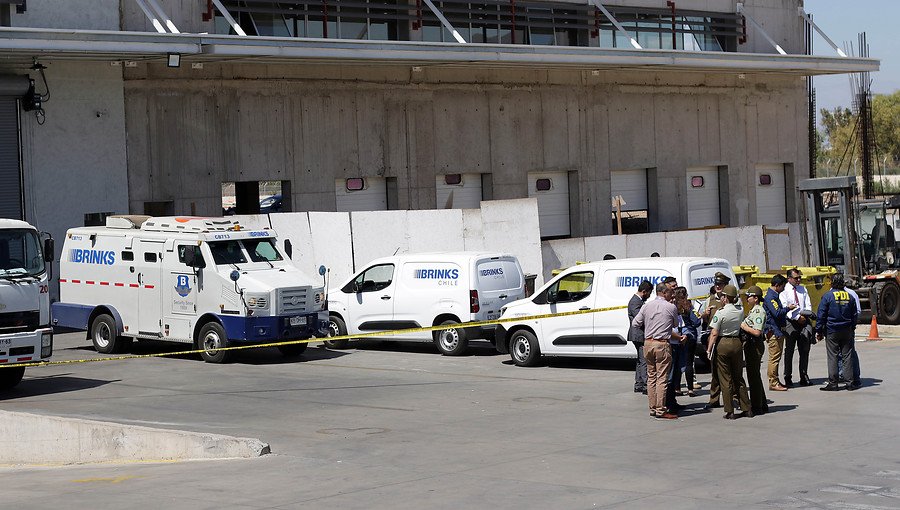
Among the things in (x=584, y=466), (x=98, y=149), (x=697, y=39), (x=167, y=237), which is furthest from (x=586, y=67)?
(x=584, y=466)

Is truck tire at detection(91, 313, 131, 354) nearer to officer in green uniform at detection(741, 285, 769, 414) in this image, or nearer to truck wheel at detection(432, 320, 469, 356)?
truck wheel at detection(432, 320, 469, 356)

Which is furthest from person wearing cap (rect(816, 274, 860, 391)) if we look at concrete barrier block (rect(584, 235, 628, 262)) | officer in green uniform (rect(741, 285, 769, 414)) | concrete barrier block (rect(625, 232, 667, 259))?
concrete barrier block (rect(625, 232, 667, 259))

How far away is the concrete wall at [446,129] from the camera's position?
98.1ft

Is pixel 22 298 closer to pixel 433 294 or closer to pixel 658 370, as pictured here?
pixel 433 294

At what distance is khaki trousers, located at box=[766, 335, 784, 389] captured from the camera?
1736cm

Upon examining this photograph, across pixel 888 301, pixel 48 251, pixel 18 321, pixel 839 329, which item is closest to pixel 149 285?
pixel 48 251

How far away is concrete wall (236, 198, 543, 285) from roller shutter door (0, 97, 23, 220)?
5.07m

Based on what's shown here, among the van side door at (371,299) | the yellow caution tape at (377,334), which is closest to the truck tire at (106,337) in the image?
the yellow caution tape at (377,334)

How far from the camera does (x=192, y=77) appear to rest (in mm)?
29953

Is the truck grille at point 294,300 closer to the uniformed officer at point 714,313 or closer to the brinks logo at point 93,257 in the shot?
the brinks logo at point 93,257

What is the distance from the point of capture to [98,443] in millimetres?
14461

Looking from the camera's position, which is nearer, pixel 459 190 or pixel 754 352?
pixel 754 352

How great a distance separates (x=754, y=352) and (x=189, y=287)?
10.7 m

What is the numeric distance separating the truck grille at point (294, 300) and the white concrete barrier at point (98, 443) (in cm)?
677
